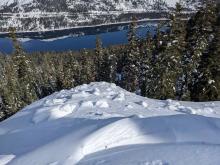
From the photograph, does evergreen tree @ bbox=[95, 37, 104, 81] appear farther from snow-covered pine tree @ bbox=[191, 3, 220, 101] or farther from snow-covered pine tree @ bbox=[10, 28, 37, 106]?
snow-covered pine tree @ bbox=[191, 3, 220, 101]

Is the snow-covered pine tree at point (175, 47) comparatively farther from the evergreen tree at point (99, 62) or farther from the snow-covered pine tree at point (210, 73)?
the evergreen tree at point (99, 62)

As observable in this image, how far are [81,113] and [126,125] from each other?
2.71 metres

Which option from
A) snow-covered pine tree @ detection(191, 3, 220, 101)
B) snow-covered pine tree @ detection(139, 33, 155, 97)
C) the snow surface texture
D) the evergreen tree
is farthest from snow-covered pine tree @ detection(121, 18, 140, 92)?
the snow surface texture

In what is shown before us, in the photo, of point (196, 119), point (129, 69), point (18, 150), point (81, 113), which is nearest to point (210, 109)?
point (196, 119)

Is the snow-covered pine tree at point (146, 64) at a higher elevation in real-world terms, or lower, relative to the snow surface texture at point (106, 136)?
lower

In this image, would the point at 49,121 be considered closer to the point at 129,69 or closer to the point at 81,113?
the point at 81,113

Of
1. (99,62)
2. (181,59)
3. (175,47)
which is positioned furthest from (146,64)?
(99,62)

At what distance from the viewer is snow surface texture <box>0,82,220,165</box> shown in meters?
9.28

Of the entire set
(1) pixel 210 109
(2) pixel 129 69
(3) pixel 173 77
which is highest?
(1) pixel 210 109

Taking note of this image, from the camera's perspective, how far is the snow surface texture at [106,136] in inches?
365

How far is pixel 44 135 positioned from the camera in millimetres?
11914

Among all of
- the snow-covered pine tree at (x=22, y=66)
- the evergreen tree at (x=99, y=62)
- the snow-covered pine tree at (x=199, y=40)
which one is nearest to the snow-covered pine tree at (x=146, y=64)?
the snow-covered pine tree at (x=199, y=40)

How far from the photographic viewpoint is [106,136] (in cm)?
1083

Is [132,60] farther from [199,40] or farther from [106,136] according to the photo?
[106,136]
